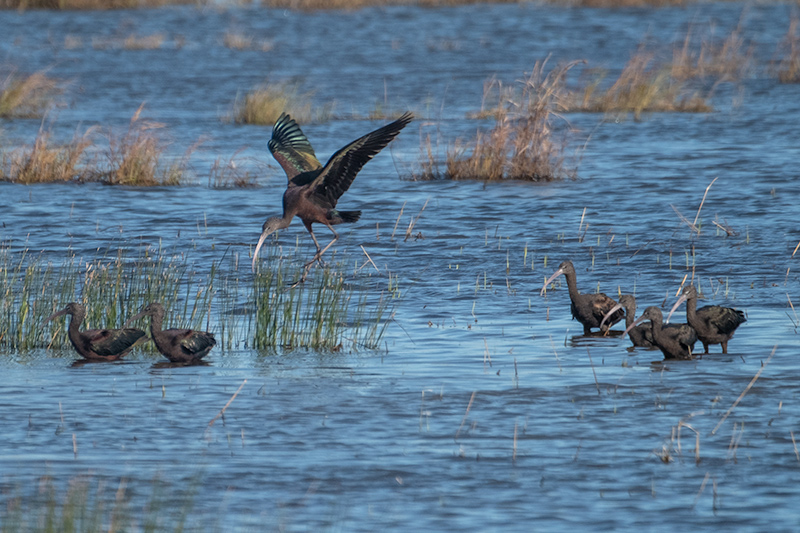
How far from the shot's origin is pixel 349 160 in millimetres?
10812

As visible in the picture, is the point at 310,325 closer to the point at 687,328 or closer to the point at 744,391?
the point at 687,328

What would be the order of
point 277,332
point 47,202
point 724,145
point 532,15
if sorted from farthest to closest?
point 532,15
point 724,145
point 47,202
point 277,332

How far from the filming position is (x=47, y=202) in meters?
17.0

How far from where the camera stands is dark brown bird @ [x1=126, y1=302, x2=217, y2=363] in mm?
9156

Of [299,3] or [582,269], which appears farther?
[299,3]

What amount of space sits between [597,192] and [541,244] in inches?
139

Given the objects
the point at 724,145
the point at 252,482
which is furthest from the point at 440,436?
the point at 724,145

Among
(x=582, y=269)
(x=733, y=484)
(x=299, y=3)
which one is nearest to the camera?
(x=733, y=484)

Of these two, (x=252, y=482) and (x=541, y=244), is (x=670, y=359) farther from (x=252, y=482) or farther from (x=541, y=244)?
(x=541, y=244)

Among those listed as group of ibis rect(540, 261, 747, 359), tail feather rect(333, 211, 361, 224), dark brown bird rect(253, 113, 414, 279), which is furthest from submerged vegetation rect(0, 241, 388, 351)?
group of ibis rect(540, 261, 747, 359)

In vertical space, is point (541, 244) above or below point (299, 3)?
below

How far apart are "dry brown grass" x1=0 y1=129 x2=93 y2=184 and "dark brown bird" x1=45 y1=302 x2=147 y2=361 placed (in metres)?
8.84

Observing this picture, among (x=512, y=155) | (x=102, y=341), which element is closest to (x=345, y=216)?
(x=102, y=341)

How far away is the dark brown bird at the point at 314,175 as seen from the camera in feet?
34.2
